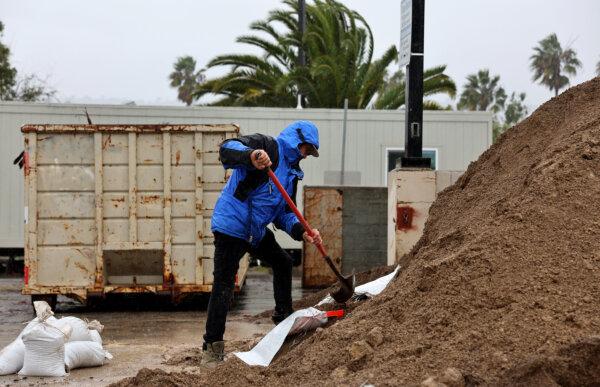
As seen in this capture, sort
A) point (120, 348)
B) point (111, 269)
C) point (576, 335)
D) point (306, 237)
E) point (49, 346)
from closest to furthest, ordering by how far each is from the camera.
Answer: point (576, 335), point (49, 346), point (306, 237), point (120, 348), point (111, 269)

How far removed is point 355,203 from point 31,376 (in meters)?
7.44

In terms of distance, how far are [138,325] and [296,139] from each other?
374cm

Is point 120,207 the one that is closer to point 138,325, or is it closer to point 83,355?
point 138,325

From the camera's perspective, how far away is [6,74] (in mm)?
29203

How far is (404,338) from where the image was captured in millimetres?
4539

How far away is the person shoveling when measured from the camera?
6172mm

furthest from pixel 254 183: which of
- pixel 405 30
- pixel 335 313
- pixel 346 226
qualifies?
pixel 346 226

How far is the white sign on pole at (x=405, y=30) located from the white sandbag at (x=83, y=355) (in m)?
5.21

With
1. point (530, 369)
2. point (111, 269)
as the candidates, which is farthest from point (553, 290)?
point (111, 269)

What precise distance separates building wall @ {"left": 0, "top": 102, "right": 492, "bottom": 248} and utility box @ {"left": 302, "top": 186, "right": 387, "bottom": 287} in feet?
11.7

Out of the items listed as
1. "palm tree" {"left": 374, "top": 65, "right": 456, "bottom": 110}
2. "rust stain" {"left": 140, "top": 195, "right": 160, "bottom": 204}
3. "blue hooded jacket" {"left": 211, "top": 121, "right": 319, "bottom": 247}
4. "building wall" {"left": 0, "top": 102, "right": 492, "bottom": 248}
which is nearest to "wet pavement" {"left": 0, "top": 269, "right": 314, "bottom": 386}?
"blue hooded jacket" {"left": 211, "top": 121, "right": 319, "bottom": 247}

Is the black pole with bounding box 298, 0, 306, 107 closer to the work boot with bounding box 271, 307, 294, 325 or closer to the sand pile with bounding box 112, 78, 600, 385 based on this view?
the work boot with bounding box 271, 307, 294, 325

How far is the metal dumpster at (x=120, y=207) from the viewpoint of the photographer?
10336mm

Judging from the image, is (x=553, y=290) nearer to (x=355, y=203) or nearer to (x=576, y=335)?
(x=576, y=335)
